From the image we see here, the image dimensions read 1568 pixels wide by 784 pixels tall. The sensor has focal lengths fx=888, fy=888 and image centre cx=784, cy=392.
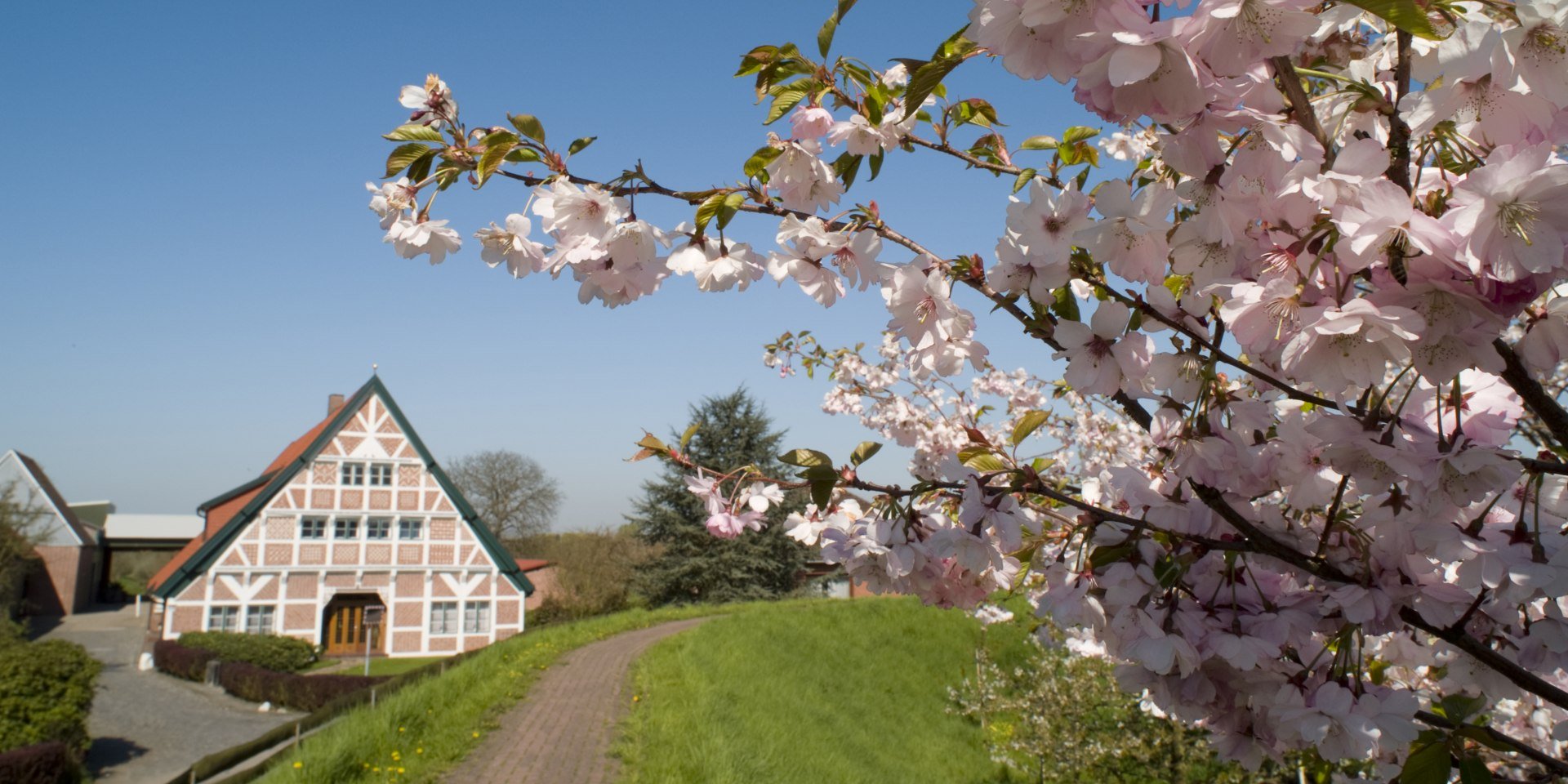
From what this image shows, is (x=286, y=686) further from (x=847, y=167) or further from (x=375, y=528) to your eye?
(x=847, y=167)

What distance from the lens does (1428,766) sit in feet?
3.26

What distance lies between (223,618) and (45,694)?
9.56 meters

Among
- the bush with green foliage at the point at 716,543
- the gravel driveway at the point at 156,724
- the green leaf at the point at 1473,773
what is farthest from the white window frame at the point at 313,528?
the green leaf at the point at 1473,773

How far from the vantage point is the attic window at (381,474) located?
21.2m

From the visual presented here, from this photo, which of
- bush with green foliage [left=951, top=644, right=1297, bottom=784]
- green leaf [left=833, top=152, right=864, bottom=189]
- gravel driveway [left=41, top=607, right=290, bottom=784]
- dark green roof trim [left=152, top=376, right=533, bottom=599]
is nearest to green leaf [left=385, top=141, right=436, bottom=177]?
green leaf [left=833, top=152, right=864, bottom=189]

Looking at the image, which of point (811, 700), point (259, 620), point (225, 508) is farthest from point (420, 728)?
point (225, 508)

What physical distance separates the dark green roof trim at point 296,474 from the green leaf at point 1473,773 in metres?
22.2

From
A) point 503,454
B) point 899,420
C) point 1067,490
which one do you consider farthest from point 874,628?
point 503,454

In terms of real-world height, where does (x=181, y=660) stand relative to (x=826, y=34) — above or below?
below

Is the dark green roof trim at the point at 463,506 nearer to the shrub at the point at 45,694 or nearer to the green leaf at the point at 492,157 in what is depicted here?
the shrub at the point at 45,694

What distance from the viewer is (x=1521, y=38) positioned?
69 cm

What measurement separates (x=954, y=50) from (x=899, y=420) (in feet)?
15.0

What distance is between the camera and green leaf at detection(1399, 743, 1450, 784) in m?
0.98

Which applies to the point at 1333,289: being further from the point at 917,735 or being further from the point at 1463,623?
the point at 917,735
